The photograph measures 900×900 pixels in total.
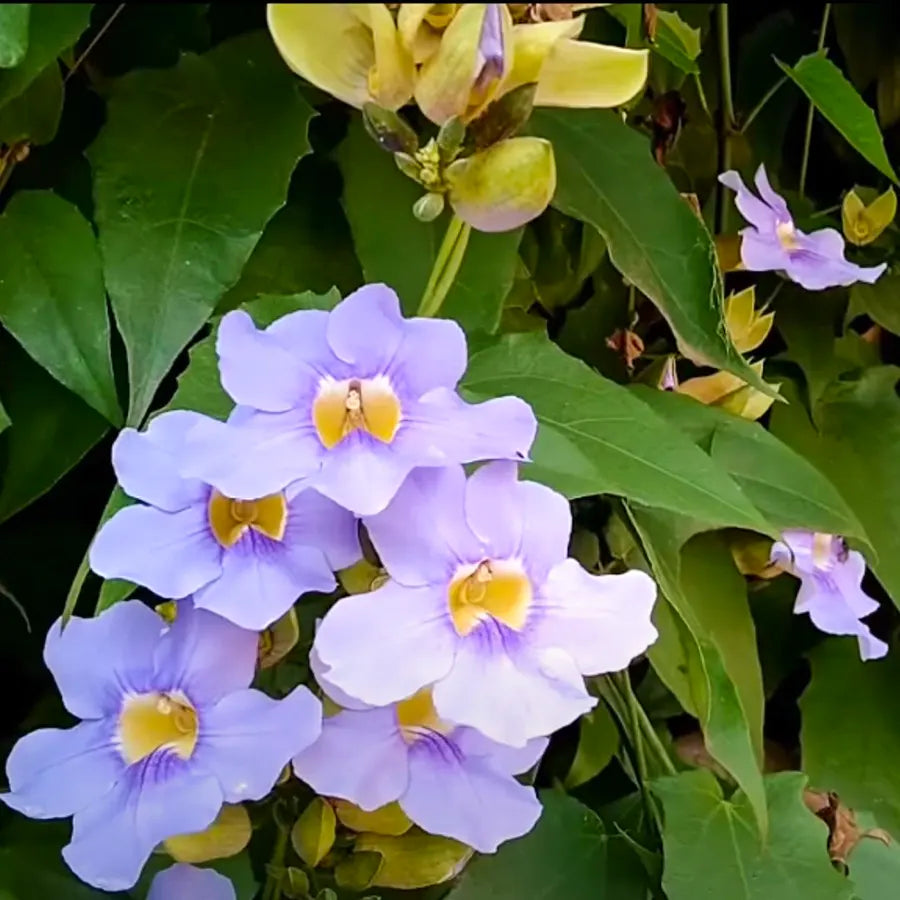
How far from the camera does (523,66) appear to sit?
14.9 inches

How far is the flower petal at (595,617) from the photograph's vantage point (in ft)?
1.14

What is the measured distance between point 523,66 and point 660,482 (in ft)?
0.41

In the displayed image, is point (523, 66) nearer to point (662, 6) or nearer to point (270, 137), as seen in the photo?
point (270, 137)

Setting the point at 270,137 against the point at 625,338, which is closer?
the point at 270,137

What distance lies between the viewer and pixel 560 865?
48 cm

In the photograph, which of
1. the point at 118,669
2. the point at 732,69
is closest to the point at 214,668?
the point at 118,669

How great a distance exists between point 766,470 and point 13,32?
1.00 feet

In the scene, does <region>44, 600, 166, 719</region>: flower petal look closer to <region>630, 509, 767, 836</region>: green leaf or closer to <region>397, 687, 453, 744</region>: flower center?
<region>397, 687, 453, 744</region>: flower center

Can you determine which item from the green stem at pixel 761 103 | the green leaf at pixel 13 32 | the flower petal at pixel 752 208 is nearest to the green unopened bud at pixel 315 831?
the green leaf at pixel 13 32

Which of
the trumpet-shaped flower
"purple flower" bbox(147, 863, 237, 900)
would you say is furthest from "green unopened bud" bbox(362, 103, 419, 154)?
"purple flower" bbox(147, 863, 237, 900)

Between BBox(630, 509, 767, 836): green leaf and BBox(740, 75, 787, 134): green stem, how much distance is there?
23 cm

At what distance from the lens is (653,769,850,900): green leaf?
458mm

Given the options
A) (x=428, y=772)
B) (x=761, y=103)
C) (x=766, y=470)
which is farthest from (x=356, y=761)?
(x=761, y=103)

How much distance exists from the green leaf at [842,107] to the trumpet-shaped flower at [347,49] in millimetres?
229
